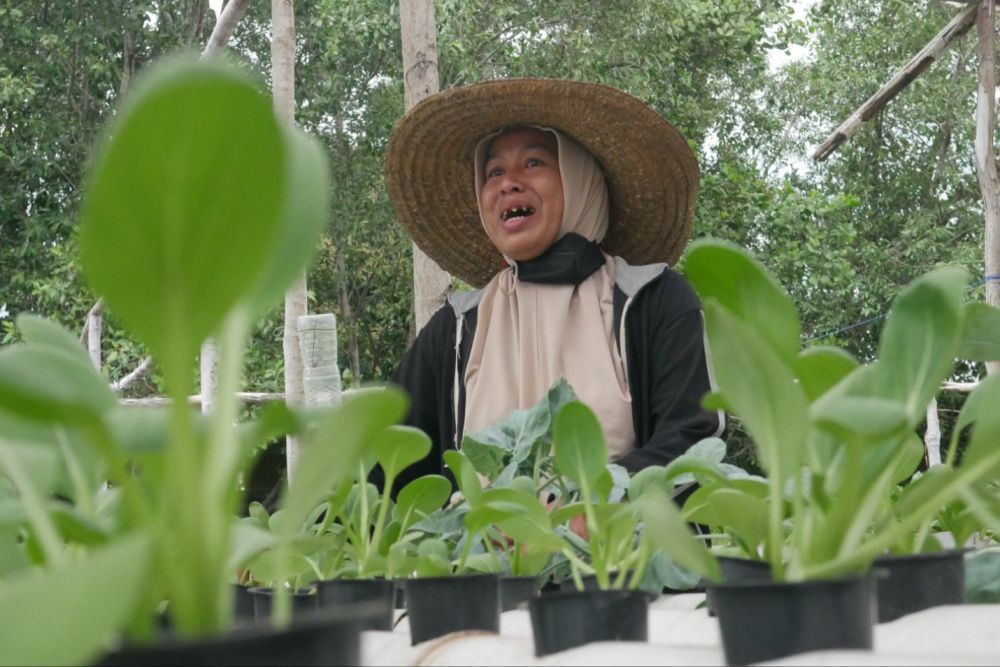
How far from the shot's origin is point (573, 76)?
827 centimetres

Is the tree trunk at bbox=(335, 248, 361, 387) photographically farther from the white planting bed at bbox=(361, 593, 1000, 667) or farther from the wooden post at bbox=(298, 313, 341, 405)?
the white planting bed at bbox=(361, 593, 1000, 667)

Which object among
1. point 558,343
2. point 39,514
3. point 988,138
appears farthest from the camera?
point 988,138

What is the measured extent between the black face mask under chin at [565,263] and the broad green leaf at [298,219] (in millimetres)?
1561

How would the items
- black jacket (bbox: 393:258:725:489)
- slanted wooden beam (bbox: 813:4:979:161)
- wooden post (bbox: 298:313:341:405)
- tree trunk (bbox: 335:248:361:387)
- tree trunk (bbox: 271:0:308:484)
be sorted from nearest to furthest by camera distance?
black jacket (bbox: 393:258:725:489) < wooden post (bbox: 298:313:341:405) < tree trunk (bbox: 271:0:308:484) < slanted wooden beam (bbox: 813:4:979:161) < tree trunk (bbox: 335:248:361:387)

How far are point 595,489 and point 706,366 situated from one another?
1.18 m

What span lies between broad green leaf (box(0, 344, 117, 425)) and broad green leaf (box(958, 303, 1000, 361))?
0.30 metres

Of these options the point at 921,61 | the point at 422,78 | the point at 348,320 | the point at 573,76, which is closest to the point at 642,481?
the point at 422,78

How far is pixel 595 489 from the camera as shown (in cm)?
51

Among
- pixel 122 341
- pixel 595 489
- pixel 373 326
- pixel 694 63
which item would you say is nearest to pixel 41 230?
pixel 122 341

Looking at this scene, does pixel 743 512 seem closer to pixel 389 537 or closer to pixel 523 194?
pixel 389 537

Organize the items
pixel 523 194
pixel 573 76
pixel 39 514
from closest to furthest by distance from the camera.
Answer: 1. pixel 39 514
2. pixel 523 194
3. pixel 573 76

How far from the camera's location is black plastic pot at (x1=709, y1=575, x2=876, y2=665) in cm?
33

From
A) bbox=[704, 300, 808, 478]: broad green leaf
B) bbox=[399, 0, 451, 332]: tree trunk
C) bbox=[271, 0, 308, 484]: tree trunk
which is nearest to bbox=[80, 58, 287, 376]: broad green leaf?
bbox=[704, 300, 808, 478]: broad green leaf

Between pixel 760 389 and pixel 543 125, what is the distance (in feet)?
5.54
